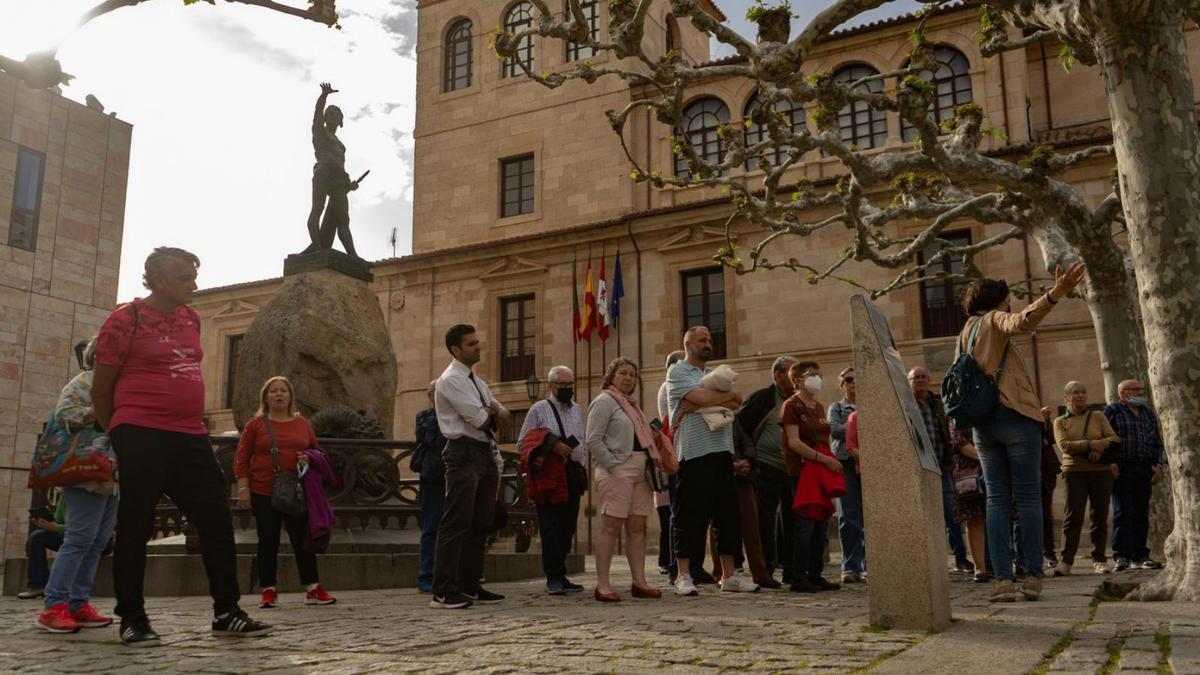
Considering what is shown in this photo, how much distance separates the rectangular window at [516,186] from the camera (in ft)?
95.7

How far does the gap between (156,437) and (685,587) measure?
3624mm

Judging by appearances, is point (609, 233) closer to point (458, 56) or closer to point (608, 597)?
point (458, 56)

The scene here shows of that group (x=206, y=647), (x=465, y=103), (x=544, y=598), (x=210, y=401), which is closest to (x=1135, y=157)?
(x=544, y=598)

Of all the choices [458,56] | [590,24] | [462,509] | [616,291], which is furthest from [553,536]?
[458,56]

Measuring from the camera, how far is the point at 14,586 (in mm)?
8523

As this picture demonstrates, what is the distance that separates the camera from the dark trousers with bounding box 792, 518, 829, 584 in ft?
23.9

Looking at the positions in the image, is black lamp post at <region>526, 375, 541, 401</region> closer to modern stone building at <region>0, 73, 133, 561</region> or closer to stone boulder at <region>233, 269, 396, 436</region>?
modern stone building at <region>0, 73, 133, 561</region>

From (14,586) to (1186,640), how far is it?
871cm

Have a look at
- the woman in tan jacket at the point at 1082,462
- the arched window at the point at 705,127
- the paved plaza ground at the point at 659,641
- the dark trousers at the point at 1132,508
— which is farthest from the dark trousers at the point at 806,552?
the arched window at the point at 705,127

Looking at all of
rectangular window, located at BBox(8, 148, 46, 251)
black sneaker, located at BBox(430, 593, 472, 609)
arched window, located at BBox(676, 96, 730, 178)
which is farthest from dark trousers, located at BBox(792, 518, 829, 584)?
arched window, located at BBox(676, 96, 730, 178)

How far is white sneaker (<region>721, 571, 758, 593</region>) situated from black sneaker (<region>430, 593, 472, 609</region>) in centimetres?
190

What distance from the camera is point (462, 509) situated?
21.0 feet

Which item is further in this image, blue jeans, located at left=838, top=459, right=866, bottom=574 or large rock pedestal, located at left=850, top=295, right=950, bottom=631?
blue jeans, located at left=838, top=459, right=866, bottom=574

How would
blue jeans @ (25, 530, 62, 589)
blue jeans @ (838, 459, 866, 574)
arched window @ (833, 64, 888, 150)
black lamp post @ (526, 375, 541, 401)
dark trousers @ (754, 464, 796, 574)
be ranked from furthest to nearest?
arched window @ (833, 64, 888, 150) < black lamp post @ (526, 375, 541, 401) < blue jeans @ (838, 459, 866, 574) < blue jeans @ (25, 530, 62, 589) < dark trousers @ (754, 464, 796, 574)
